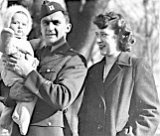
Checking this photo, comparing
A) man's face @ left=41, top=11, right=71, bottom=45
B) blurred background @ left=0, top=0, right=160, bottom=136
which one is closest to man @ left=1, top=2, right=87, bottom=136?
man's face @ left=41, top=11, right=71, bottom=45

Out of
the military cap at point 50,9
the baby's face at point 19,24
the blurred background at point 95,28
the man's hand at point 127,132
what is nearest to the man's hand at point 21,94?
the baby's face at point 19,24

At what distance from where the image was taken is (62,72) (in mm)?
2732

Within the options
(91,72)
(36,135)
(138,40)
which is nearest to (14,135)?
(36,135)

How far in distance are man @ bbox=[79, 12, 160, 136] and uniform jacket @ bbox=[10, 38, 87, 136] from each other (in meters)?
0.18

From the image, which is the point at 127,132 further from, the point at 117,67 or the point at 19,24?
the point at 19,24

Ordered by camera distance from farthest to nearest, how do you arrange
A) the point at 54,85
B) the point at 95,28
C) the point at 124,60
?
the point at 95,28, the point at 124,60, the point at 54,85

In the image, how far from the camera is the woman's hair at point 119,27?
288 centimetres

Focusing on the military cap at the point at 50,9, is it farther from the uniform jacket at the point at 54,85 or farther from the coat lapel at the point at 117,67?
the coat lapel at the point at 117,67

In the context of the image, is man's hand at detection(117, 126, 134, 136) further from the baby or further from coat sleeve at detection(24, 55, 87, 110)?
the baby

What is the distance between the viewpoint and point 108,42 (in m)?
2.83

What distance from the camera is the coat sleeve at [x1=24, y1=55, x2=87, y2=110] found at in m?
2.60

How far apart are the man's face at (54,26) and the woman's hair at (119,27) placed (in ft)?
0.79

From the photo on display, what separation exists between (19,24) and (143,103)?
919mm

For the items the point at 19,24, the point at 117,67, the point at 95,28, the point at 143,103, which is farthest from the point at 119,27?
the point at 95,28
